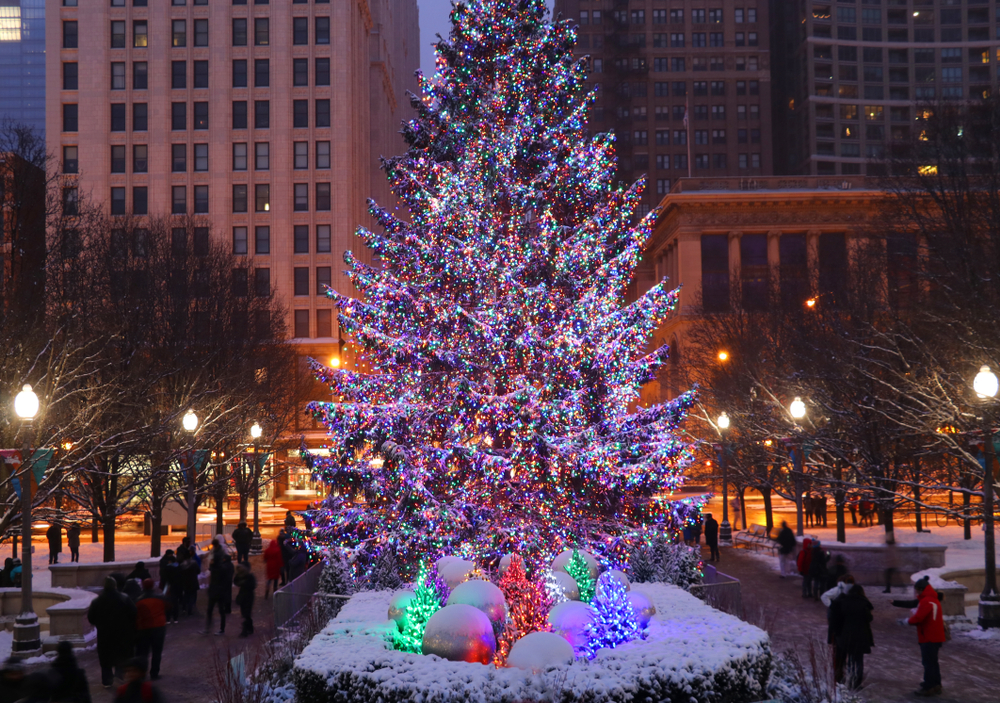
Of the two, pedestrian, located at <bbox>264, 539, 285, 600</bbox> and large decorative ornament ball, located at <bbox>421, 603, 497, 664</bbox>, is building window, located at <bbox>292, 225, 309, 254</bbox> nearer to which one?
pedestrian, located at <bbox>264, 539, 285, 600</bbox>

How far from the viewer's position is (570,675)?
1159 centimetres

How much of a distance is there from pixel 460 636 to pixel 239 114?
7357 cm

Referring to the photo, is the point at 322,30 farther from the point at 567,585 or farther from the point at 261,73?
the point at 567,585

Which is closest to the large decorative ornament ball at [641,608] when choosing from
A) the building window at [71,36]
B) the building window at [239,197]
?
the building window at [239,197]

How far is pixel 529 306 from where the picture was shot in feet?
61.2

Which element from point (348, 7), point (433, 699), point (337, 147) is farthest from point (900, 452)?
point (348, 7)

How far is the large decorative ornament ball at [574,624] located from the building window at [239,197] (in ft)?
231

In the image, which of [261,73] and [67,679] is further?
[261,73]

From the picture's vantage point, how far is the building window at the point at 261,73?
7900cm

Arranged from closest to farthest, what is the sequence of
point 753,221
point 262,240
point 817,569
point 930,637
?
point 930,637 → point 817,569 → point 262,240 → point 753,221

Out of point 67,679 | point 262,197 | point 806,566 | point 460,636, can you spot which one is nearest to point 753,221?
point 262,197

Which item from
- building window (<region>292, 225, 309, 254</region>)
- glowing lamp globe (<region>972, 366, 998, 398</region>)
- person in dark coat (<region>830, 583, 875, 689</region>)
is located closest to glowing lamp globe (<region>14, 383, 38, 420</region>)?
person in dark coat (<region>830, 583, 875, 689</region>)

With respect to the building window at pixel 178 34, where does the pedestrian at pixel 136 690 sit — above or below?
below

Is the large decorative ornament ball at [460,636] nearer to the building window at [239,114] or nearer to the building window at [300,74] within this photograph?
the building window at [239,114]
